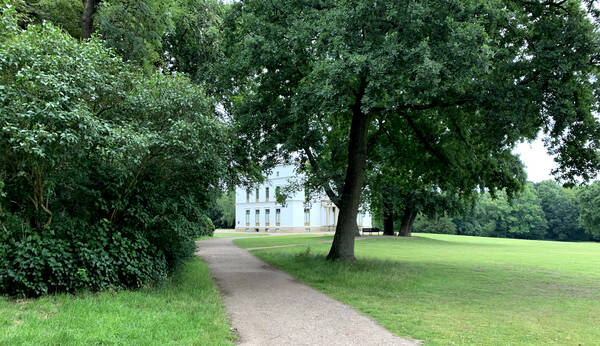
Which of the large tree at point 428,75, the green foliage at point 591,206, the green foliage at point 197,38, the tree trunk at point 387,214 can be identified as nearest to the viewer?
the large tree at point 428,75

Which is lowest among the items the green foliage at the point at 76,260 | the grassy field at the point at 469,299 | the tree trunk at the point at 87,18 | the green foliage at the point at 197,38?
the grassy field at the point at 469,299

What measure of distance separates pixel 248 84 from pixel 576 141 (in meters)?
11.4

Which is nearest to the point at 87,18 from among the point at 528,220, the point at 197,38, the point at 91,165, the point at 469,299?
the point at 197,38

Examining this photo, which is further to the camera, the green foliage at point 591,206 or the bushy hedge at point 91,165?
the green foliage at point 591,206

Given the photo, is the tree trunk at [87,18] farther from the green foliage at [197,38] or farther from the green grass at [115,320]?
the green grass at [115,320]

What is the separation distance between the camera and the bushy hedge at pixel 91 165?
659cm

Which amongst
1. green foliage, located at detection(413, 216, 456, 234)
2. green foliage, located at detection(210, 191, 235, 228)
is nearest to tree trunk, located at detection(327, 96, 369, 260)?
green foliage, located at detection(413, 216, 456, 234)

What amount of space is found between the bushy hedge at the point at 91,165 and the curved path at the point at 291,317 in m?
2.06

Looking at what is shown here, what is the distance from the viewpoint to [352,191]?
13805 millimetres

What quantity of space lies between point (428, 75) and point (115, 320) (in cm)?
752

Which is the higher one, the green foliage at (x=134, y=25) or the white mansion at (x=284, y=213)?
the green foliage at (x=134, y=25)

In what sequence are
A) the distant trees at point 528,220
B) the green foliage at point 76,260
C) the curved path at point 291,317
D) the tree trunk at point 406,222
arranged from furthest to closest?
the distant trees at point 528,220 → the tree trunk at point 406,222 → the green foliage at point 76,260 → the curved path at point 291,317

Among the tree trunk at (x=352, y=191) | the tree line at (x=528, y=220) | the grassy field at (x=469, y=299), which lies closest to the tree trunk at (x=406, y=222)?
the grassy field at (x=469, y=299)

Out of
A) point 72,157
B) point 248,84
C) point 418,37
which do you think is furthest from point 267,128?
point 72,157
